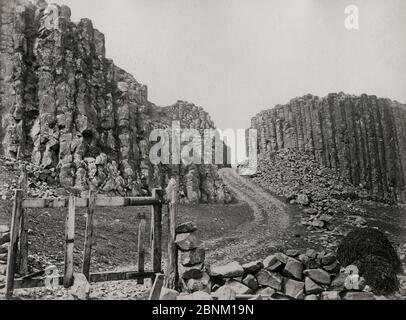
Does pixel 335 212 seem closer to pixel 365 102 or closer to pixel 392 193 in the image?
pixel 392 193

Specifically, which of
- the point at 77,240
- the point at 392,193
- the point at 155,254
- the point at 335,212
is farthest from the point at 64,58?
the point at 392,193

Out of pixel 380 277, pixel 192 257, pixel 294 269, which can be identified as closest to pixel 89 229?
pixel 192 257

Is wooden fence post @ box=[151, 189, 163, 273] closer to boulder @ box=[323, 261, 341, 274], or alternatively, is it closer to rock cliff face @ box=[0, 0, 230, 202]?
boulder @ box=[323, 261, 341, 274]

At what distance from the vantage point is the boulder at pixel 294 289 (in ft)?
29.9

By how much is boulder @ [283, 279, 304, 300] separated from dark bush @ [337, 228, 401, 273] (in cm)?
330

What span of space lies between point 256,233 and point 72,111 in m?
18.0

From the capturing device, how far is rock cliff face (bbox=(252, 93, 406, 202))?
145ft

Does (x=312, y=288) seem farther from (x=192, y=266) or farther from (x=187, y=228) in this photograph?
(x=187, y=228)

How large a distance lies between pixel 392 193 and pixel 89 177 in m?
33.5

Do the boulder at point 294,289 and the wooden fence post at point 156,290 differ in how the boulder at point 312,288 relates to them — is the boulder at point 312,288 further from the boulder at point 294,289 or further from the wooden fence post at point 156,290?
the wooden fence post at point 156,290

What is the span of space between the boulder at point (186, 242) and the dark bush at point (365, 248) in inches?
211

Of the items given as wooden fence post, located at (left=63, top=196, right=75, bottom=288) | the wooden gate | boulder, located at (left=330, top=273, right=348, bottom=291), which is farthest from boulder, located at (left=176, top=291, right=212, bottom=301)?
boulder, located at (left=330, top=273, right=348, bottom=291)

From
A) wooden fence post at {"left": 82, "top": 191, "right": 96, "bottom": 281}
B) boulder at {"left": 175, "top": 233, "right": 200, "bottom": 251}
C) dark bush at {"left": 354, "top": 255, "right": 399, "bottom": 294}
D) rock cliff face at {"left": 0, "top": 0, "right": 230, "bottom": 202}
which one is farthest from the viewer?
rock cliff face at {"left": 0, "top": 0, "right": 230, "bottom": 202}

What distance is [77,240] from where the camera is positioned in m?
16.0
